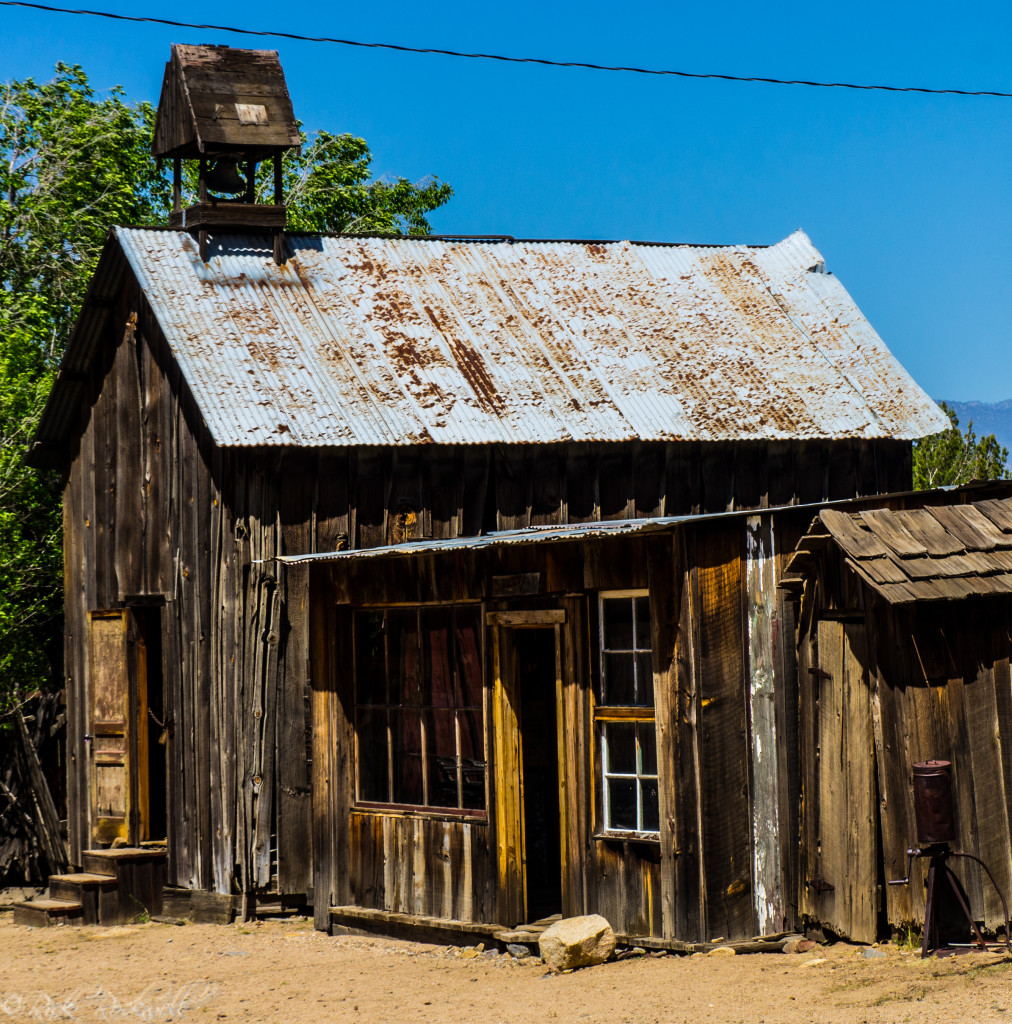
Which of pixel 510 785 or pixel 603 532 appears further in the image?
pixel 510 785

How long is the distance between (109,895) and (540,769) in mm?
3885

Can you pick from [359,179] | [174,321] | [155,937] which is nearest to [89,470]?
[174,321]

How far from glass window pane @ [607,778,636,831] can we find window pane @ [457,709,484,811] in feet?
3.75

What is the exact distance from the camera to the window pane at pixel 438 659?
10250mm

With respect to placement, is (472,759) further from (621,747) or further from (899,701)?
(899,701)

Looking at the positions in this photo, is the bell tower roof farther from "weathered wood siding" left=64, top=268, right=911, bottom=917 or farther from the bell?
"weathered wood siding" left=64, top=268, right=911, bottom=917

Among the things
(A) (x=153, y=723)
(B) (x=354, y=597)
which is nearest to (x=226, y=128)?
(B) (x=354, y=597)

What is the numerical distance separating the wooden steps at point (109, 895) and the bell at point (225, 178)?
647cm

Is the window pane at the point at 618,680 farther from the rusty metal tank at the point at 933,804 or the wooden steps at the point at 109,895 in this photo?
the wooden steps at the point at 109,895

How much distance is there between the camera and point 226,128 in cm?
1385

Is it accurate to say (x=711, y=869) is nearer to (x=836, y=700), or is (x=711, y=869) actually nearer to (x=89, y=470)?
(x=836, y=700)

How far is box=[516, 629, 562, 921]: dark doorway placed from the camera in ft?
37.3

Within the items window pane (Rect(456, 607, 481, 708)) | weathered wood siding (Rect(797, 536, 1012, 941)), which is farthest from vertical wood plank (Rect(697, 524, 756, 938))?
window pane (Rect(456, 607, 481, 708))

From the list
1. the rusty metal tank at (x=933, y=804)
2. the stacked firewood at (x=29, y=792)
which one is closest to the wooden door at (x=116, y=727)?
the stacked firewood at (x=29, y=792)
